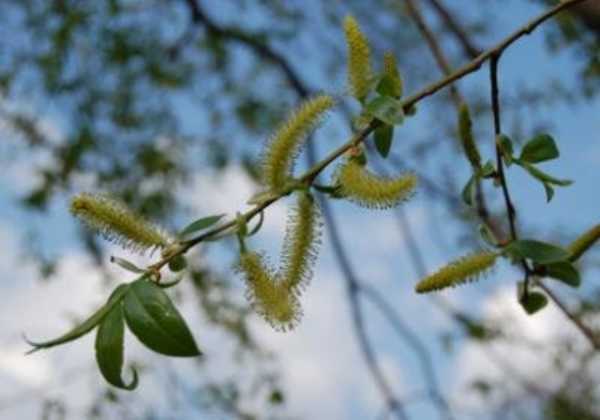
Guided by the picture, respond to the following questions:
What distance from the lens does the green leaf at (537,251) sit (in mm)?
871

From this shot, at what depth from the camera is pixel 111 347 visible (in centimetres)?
69

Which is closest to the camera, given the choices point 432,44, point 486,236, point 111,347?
point 111,347

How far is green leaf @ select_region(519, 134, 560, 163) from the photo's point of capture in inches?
34.0

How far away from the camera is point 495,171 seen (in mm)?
878

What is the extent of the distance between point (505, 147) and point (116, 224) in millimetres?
348

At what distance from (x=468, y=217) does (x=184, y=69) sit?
127 centimetres

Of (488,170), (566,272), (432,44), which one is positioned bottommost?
(566,272)

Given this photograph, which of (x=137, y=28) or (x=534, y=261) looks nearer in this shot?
(x=534, y=261)

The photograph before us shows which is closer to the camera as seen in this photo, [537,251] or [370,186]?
[370,186]

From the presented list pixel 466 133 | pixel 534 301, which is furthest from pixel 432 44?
pixel 466 133

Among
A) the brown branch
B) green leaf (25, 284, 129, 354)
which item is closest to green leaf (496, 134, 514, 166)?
green leaf (25, 284, 129, 354)

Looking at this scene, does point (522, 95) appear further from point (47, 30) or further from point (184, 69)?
point (47, 30)

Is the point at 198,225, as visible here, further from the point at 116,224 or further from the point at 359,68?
the point at 359,68

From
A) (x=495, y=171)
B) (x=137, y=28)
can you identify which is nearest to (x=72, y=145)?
(x=137, y=28)
